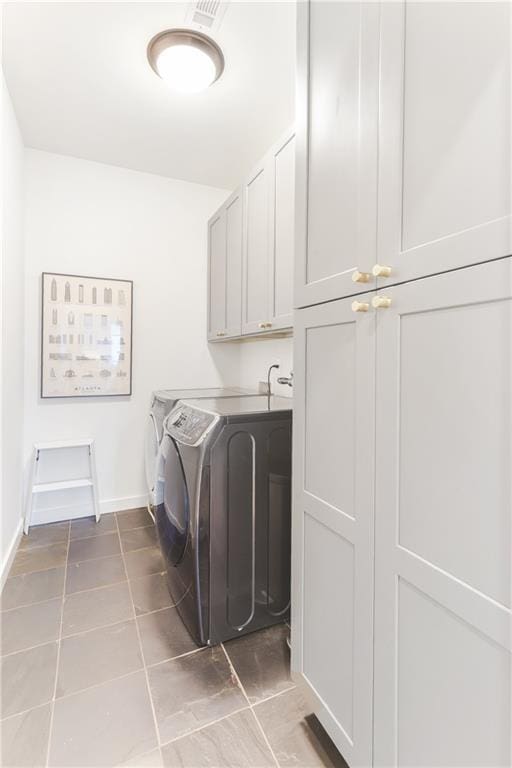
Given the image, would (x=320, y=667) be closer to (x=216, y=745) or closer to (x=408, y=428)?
(x=216, y=745)

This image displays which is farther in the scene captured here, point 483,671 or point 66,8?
point 66,8

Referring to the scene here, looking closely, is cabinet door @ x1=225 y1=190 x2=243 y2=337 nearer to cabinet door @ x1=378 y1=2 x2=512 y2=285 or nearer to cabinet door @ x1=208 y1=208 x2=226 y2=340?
cabinet door @ x1=208 y1=208 x2=226 y2=340

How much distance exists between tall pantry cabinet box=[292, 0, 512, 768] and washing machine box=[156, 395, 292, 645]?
1.49 feet

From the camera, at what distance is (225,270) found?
8.97 ft

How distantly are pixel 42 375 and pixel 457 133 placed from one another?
2.85 meters

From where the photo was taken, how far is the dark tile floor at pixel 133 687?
3.66 ft

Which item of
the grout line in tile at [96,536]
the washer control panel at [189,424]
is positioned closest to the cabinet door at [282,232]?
the washer control panel at [189,424]

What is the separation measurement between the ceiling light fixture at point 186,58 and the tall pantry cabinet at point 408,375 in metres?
0.84

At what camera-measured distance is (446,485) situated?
27.5 inches

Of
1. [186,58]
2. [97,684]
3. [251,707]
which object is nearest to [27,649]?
[97,684]

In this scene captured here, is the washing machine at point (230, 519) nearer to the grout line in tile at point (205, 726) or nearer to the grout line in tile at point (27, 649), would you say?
the grout line in tile at point (205, 726)

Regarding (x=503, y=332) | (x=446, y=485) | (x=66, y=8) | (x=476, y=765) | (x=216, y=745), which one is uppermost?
(x=66, y=8)

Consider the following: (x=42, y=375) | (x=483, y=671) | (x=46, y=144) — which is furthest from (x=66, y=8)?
(x=483, y=671)

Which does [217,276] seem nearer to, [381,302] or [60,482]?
[60,482]
